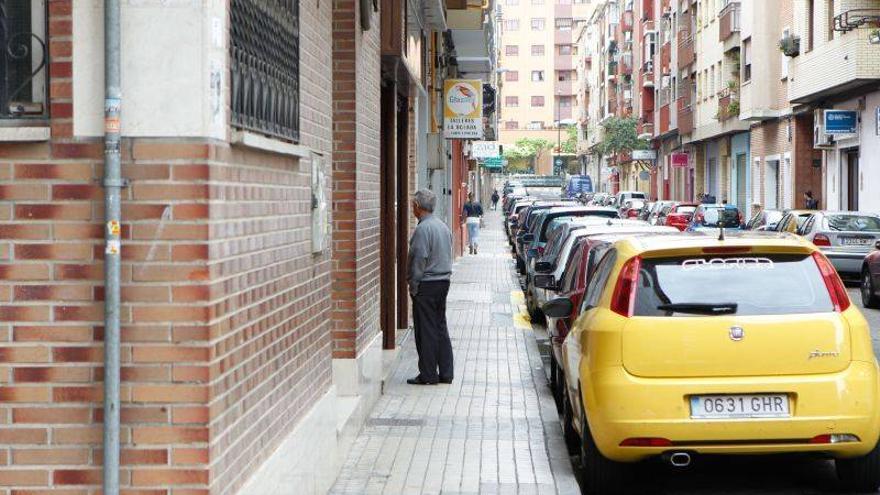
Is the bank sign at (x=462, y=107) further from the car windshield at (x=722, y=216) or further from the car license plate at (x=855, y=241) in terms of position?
the car windshield at (x=722, y=216)

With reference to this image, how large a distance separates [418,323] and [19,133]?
27.7 ft

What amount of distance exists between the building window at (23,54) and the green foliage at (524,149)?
5483 inches

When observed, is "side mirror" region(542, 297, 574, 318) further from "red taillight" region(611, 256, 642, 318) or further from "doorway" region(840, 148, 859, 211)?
"doorway" region(840, 148, 859, 211)

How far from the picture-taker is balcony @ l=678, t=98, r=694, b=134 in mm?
62281

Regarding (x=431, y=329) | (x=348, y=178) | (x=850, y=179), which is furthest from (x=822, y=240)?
(x=348, y=178)

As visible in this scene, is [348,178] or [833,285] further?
[348,178]

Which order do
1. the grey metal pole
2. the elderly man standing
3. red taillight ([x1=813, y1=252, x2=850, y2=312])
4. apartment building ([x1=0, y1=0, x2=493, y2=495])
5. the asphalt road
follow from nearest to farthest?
1. the grey metal pole
2. apartment building ([x1=0, y1=0, x2=493, y2=495])
3. red taillight ([x1=813, y1=252, x2=850, y2=312])
4. the asphalt road
5. the elderly man standing

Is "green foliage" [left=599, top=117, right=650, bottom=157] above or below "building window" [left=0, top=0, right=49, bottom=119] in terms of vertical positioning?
above

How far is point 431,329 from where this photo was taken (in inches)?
509

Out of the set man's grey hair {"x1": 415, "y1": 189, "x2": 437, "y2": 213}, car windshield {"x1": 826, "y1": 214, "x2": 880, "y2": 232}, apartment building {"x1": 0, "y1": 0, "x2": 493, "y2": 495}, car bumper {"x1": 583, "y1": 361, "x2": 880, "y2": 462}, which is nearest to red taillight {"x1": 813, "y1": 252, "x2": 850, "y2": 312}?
car bumper {"x1": 583, "y1": 361, "x2": 880, "y2": 462}

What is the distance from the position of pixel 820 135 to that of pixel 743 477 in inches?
1325

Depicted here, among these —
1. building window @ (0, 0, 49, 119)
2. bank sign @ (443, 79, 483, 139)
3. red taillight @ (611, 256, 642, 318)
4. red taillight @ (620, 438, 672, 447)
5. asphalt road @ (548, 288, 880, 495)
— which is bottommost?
asphalt road @ (548, 288, 880, 495)

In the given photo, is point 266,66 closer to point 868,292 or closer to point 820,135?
point 868,292

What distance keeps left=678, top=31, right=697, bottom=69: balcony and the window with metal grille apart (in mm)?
56858
